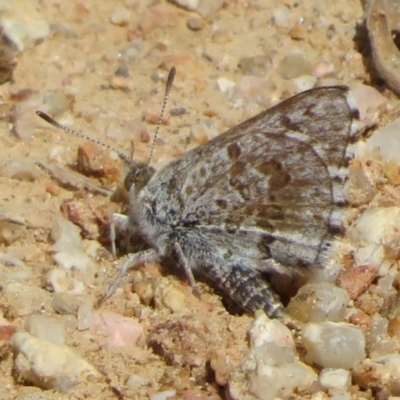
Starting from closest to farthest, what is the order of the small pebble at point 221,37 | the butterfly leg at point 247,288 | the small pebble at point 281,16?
1. the butterfly leg at point 247,288
2. the small pebble at point 221,37
3. the small pebble at point 281,16

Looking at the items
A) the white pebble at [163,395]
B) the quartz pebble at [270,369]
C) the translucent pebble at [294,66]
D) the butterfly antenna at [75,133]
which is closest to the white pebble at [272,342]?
the quartz pebble at [270,369]

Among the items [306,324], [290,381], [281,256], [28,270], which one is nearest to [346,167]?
[281,256]

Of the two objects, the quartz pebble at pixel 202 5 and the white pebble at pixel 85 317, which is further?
the quartz pebble at pixel 202 5

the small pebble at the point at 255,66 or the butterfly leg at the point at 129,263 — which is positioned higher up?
the small pebble at the point at 255,66

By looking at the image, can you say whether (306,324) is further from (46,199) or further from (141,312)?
(46,199)

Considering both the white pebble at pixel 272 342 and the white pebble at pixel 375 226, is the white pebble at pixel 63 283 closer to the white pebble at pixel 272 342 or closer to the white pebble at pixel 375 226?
the white pebble at pixel 272 342

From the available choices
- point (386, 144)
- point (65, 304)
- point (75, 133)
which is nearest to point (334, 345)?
point (65, 304)

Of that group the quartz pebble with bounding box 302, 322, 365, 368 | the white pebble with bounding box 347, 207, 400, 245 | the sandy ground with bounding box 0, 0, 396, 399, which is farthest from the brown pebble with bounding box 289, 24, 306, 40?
the quartz pebble with bounding box 302, 322, 365, 368
